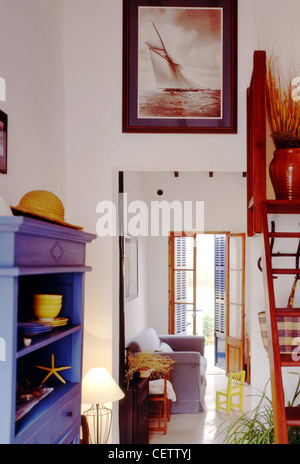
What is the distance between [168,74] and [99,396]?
2.32m

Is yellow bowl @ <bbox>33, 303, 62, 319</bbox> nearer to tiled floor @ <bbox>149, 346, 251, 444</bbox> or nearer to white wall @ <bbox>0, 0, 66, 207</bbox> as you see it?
white wall @ <bbox>0, 0, 66, 207</bbox>

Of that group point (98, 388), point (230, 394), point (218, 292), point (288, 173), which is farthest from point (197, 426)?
point (288, 173)

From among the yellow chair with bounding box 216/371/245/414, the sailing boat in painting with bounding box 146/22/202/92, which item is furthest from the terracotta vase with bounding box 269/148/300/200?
the yellow chair with bounding box 216/371/245/414

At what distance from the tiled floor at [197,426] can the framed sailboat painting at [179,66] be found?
2925 mm

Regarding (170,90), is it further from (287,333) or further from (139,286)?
(139,286)

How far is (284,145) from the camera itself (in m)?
2.69

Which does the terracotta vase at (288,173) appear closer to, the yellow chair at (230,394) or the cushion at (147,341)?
the cushion at (147,341)

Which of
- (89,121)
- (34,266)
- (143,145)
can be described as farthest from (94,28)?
(34,266)

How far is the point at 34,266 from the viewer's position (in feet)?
5.32

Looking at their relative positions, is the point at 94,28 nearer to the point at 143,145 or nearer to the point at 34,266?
the point at 143,145

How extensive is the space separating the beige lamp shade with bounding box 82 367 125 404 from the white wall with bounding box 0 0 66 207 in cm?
126

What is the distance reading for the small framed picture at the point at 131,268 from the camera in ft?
18.9

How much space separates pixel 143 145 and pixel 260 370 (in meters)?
1.82
